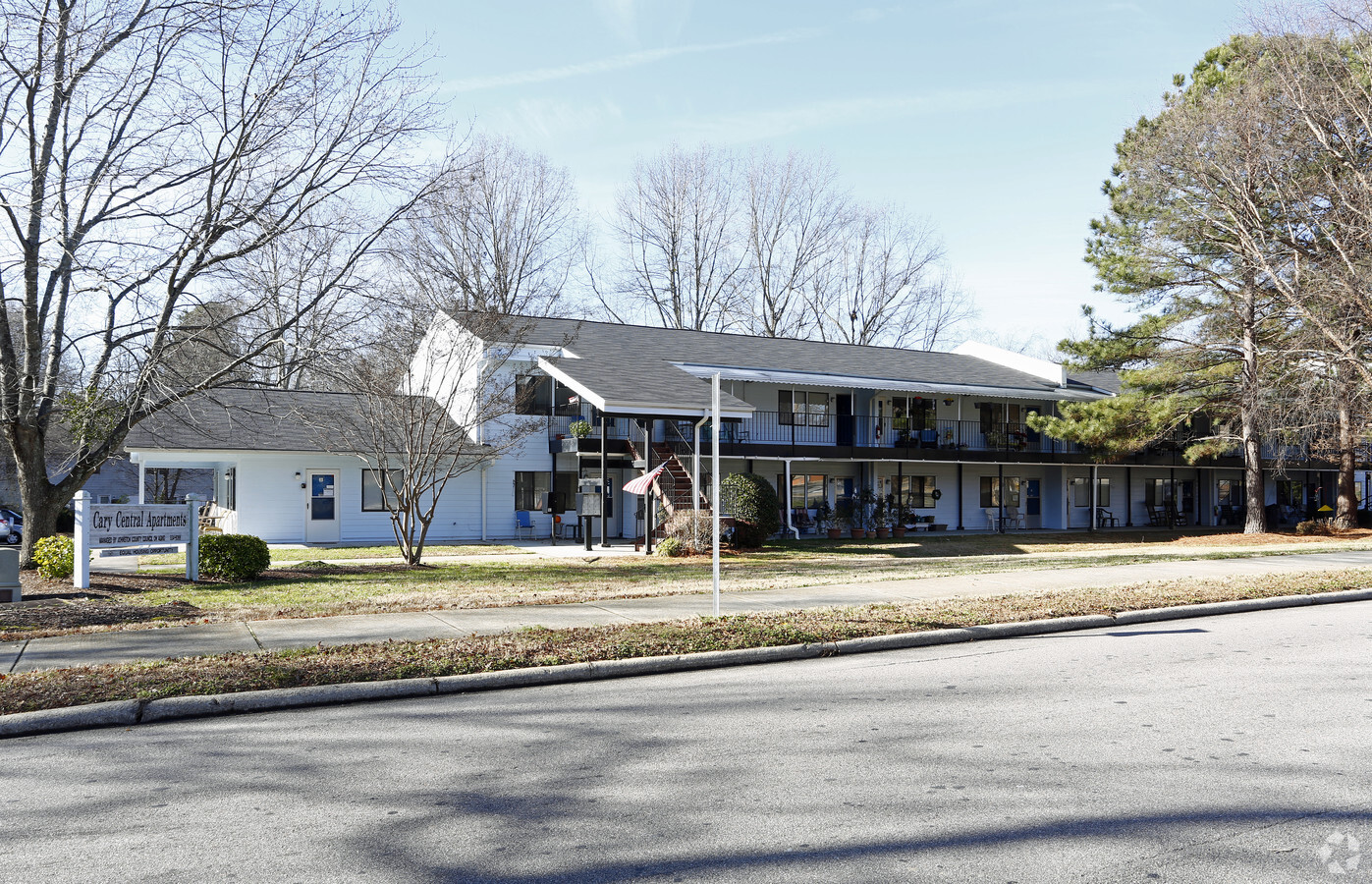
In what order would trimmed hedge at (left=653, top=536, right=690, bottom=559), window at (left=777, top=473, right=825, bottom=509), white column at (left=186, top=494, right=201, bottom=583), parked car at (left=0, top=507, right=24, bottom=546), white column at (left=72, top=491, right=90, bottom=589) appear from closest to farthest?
white column at (left=72, top=491, right=90, bottom=589), white column at (left=186, top=494, right=201, bottom=583), trimmed hedge at (left=653, top=536, right=690, bottom=559), parked car at (left=0, top=507, right=24, bottom=546), window at (left=777, top=473, right=825, bottom=509)

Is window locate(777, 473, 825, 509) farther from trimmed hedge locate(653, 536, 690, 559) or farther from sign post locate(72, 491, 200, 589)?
sign post locate(72, 491, 200, 589)

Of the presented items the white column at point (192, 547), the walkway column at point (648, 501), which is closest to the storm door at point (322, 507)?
the walkway column at point (648, 501)

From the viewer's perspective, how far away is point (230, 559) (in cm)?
1545

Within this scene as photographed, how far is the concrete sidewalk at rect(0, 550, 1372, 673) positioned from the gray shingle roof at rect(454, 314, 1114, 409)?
9538mm

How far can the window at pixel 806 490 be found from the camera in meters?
31.3

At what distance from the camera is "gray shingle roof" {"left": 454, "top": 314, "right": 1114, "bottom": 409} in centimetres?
2430

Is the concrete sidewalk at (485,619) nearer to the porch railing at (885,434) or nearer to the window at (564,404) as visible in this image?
the porch railing at (885,434)

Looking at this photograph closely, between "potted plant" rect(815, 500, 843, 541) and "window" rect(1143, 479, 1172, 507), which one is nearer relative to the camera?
"potted plant" rect(815, 500, 843, 541)

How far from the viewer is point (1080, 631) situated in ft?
35.5

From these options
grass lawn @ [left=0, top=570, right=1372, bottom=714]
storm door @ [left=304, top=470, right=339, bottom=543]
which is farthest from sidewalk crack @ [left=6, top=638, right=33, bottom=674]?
storm door @ [left=304, top=470, right=339, bottom=543]

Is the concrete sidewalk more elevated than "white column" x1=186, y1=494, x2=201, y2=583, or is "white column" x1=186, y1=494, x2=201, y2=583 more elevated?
"white column" x1=186, y1=494, x2=201, y2=583

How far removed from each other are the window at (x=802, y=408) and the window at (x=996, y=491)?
7.55m

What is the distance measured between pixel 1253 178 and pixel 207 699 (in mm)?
28305

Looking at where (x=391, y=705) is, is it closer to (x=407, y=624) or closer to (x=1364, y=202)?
(x=407, y=624)
